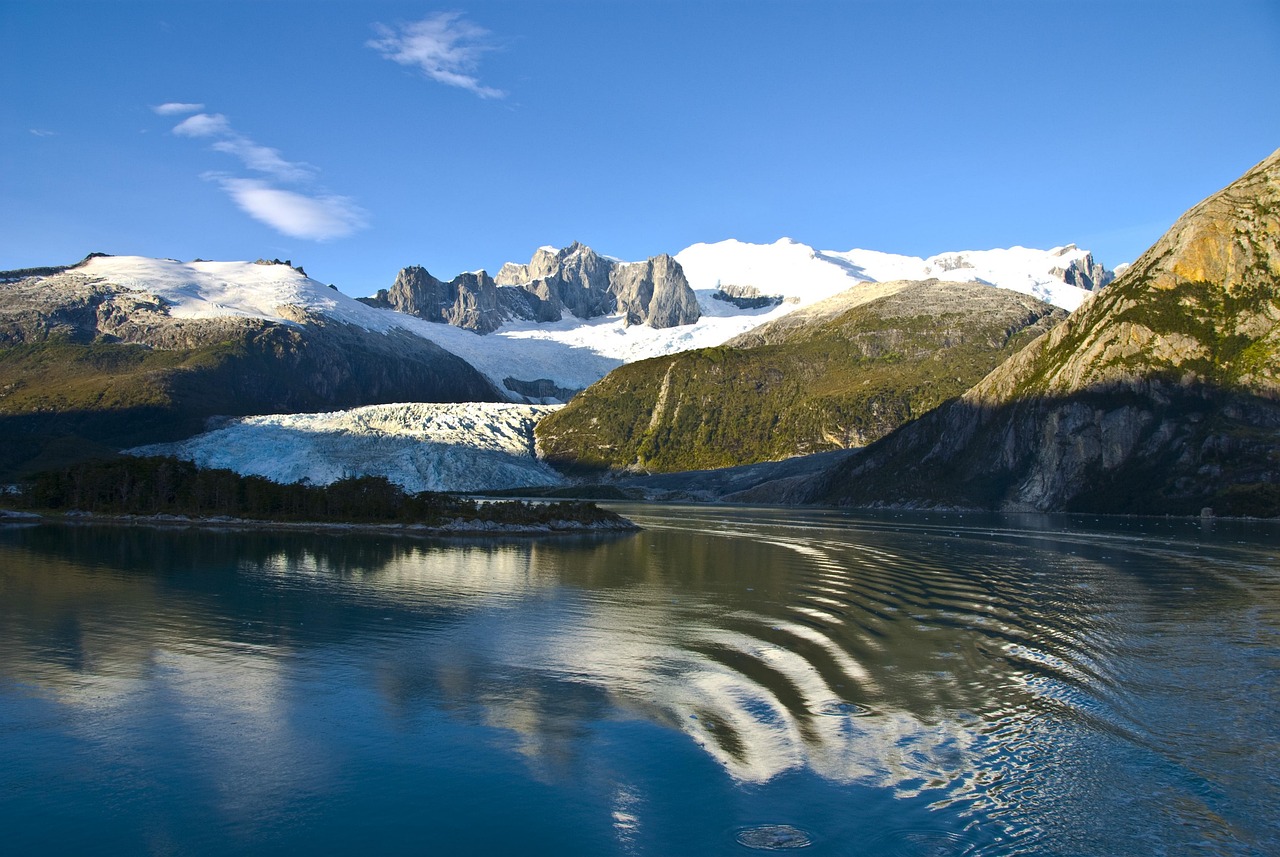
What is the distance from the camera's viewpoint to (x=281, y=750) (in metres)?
17.0

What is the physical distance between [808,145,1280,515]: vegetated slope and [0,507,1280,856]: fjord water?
8102 cm

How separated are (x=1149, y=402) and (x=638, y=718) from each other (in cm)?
12306

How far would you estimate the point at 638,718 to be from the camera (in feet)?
63.7

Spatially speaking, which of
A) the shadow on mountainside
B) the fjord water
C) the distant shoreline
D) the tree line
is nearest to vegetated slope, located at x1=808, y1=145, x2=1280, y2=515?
the shadow on mountainside

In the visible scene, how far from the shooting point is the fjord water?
44.9ft

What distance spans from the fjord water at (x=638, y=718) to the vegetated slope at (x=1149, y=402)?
81.0 metres

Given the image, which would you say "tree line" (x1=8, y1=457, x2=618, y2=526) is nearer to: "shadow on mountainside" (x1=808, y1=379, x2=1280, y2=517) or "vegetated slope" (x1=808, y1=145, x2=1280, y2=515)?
"shadow on mountainside" (x1=808, y1=379, x2=1280, y2=517)

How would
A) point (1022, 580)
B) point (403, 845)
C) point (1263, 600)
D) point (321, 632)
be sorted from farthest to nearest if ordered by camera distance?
point (1022, 580) → point (1263, 600) → point (321, 632) → point (403, 845)

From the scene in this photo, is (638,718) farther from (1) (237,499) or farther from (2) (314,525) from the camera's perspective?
(1) (237,499)

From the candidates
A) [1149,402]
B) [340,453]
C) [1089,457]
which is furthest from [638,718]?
[340,453]

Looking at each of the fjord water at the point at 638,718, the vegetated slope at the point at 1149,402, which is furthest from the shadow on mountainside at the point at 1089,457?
the fjord water at the point at 638,718

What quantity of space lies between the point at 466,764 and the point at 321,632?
47.2 feet

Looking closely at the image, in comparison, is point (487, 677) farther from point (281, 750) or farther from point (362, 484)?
point (362, 484)

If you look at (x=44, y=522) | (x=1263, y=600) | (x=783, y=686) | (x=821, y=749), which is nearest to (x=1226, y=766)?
(x=821, y=749)
